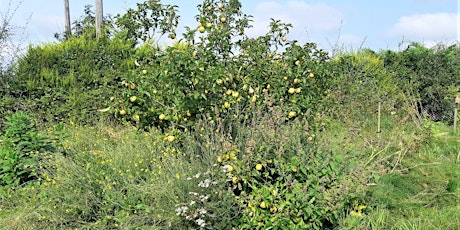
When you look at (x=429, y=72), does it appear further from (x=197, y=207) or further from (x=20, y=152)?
(x=20, y=152)

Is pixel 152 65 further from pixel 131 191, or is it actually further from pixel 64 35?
pixel 64 35

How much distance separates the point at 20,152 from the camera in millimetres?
4348

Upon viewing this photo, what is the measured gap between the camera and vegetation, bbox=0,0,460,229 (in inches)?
123

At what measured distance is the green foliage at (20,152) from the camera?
13.8 ft

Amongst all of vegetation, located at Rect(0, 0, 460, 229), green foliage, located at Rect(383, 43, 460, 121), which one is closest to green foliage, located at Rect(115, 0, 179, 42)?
vegetation, located at Rect(0, 0, 460, 229)

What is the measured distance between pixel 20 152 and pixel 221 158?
2261mm

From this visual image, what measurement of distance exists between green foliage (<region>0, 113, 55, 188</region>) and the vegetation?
0.04 ft

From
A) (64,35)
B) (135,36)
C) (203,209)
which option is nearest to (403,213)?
(203,209)

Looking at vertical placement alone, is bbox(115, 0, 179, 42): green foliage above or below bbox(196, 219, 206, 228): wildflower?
above

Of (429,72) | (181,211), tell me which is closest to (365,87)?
(429,72)

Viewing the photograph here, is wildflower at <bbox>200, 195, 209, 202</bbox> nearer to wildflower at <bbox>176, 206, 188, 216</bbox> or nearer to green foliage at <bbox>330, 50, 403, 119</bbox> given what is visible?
wildflower at <bbox>176, 206, 188, 216</bbox>

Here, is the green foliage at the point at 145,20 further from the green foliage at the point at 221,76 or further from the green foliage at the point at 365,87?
the green foliage at the point at 365,87

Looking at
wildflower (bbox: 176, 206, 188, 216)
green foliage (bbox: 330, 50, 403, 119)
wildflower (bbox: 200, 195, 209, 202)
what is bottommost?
wildflower (bbox: 176, 206, 188, 216)

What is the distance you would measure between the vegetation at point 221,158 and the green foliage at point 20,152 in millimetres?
12
